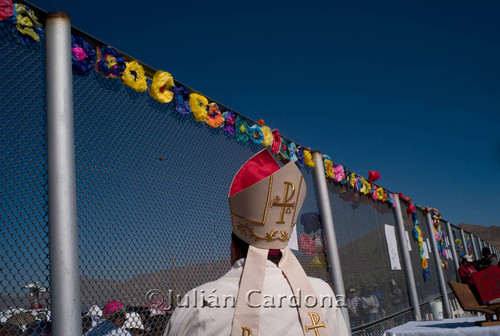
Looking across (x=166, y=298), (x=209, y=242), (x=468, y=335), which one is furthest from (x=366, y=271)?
(x=166, y=298)

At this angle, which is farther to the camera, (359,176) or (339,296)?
(359,176)

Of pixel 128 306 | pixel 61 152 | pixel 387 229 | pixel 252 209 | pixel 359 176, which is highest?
pixel 359 176

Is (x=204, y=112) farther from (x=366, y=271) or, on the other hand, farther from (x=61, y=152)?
(x=366, y=271)

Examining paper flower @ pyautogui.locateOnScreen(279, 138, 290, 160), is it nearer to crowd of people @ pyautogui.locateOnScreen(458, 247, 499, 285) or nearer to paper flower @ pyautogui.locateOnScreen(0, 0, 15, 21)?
paper flower @ pyautogui.locateOnScreen(0, 0, 15, 21)

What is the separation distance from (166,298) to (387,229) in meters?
5.02

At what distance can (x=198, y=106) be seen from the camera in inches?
137

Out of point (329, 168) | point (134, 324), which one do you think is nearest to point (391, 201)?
point (329, 168)

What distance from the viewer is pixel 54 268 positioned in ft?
6.79

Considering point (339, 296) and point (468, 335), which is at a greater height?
point (339, 296)

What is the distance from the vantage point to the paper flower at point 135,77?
291cm

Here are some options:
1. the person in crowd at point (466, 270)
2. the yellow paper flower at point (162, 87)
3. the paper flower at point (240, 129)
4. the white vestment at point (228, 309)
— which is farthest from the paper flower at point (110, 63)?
the person in crowd at point (466, 270)

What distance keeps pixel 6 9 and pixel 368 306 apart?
4.85m

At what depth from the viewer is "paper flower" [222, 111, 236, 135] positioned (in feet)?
12.5

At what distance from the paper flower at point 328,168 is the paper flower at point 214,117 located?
200 centimetres
